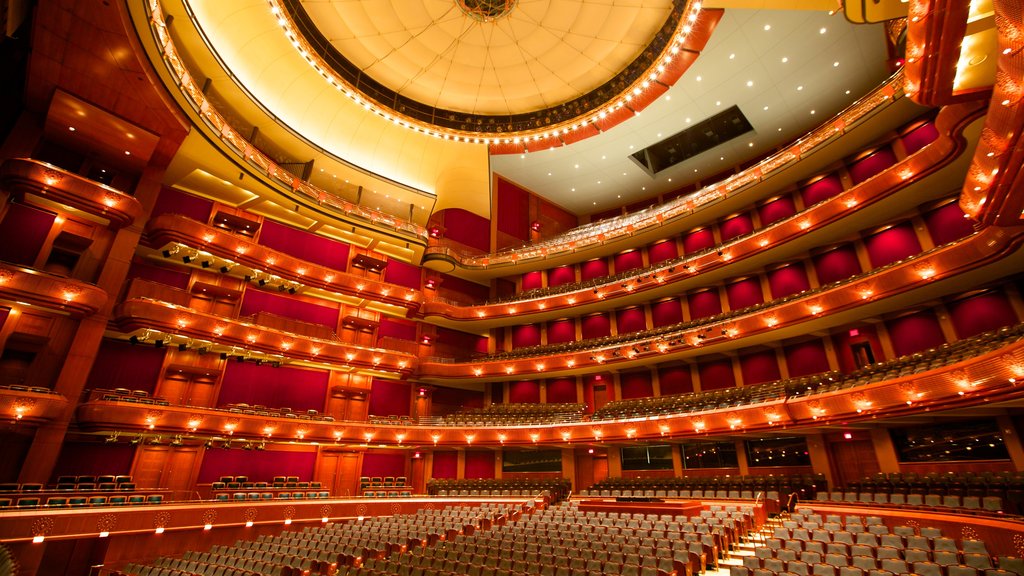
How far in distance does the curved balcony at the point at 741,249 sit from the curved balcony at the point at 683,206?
1.92 meters

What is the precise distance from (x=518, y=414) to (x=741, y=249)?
11.1 m

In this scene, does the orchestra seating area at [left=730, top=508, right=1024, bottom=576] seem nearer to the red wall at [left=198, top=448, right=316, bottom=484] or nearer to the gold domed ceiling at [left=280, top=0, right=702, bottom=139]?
the gold domed ceiling at [left=280, top=0, right=702, bottom=139]

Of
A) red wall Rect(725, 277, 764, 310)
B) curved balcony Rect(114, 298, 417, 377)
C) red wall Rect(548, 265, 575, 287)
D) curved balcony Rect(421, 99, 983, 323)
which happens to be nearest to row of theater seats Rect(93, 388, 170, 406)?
curved balcony Rect(114, 298, 417, 377)

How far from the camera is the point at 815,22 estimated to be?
52.5ft

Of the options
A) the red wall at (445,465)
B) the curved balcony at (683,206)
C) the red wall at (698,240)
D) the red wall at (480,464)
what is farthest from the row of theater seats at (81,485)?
the red wall at (698,240)

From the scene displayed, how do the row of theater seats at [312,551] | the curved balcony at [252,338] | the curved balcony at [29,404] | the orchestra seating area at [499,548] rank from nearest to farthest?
the orchestra seating area at [499,548]
the row of theater seats at [312,551]
the curved balcony at [29,404]
the curved balcony at [252,338]

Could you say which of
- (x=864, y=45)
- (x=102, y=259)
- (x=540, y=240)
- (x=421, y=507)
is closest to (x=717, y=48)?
(x=864, y=45)

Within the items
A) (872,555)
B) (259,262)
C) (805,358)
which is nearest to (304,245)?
(259,262)

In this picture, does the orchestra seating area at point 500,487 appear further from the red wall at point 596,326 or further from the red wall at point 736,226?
the red wall at point 736,226

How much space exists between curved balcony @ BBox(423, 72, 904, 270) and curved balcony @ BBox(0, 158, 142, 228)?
11597 millimetres

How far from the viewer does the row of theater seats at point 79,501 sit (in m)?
9.96

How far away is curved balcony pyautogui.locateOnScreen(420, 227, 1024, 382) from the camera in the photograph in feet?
37.3

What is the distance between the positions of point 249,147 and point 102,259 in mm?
5514

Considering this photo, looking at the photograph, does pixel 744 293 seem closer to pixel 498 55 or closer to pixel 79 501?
pixel 498 55
